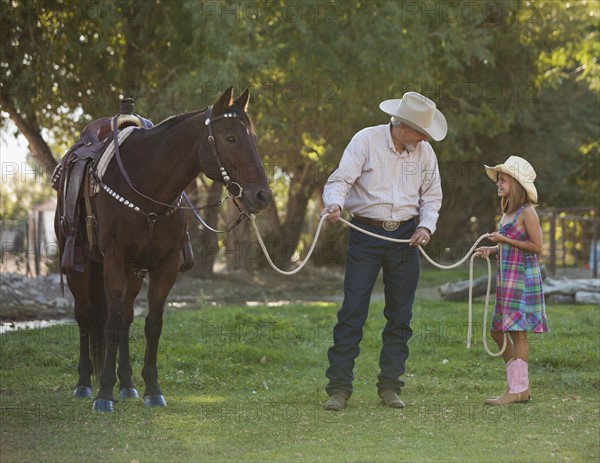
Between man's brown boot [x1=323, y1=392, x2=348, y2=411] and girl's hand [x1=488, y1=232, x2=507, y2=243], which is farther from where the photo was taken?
girl's hand [x1=488, y1=232, x2=507, y2=243]

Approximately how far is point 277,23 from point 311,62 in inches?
36.3

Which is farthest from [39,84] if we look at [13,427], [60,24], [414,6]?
[13,427]

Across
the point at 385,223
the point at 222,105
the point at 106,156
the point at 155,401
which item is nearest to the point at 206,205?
the point at 222,105

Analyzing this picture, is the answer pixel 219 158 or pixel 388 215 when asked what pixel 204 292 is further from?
pixel 219 158

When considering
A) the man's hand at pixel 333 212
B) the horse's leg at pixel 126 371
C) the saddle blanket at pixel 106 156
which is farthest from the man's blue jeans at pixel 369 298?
the saddle blanket at pixel 106 156

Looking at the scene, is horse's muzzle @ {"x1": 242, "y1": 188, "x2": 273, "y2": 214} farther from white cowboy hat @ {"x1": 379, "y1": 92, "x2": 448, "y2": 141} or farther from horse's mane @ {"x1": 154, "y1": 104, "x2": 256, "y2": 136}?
white cowboy hat @ {"x1": 379, "y1": 92, "x2": 448, "y2": 141}

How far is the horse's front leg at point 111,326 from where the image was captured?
703 centimetres

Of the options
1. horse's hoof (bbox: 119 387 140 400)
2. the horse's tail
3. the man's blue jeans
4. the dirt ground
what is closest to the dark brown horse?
horse's hoof (bbox: 119 387 140 400)

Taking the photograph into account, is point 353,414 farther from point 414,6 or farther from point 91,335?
point 414,6

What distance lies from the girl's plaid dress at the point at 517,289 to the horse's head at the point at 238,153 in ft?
6.45

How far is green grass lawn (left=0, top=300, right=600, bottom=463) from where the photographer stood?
5641 millimetres

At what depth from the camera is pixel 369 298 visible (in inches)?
275

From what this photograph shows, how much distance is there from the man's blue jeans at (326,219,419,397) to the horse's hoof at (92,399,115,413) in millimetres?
1541

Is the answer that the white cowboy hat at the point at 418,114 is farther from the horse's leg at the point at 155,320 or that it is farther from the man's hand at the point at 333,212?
the horse's leg at the point at 155,320
